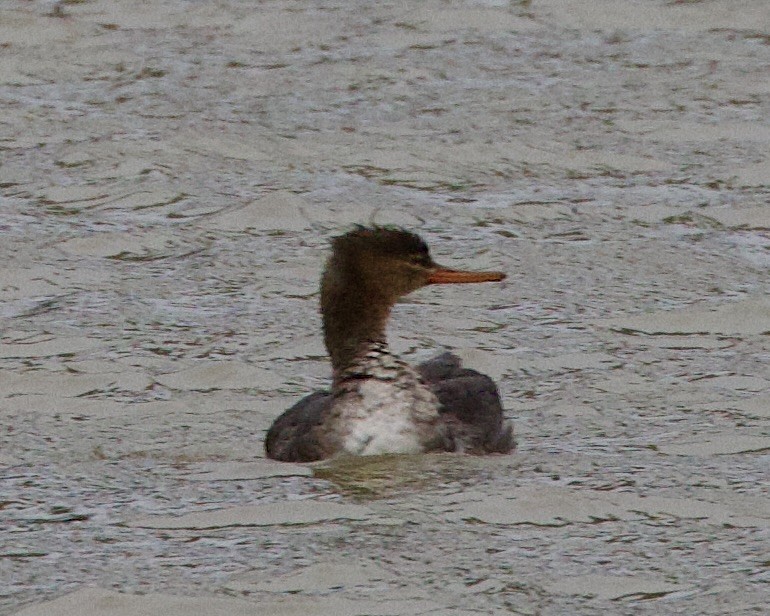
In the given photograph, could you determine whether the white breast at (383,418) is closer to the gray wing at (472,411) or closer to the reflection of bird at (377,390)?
the reflection of bird at (377,390)

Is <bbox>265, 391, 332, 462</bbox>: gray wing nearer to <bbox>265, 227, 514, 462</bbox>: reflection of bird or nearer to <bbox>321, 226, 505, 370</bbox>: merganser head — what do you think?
<bbox>265, 227, 514, 462</bbox>: reflection of bird

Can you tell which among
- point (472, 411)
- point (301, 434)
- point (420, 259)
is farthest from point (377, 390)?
point (420, 259)

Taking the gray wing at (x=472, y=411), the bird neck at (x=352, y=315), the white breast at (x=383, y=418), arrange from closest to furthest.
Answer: the white breast at (x=383, y=418), the gray wing at (x=472, y=411), the bird neck at (x=352, y=315)

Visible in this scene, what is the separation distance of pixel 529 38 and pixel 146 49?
279 cm

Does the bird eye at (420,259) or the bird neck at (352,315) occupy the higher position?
the bird eye at (420,259)

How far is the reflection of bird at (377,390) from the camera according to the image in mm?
9344

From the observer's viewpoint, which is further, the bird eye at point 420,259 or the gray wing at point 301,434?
the bird eye at point 420,259

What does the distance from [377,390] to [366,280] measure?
1.74 ft

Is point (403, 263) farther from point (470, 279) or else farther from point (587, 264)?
point (587, 264)

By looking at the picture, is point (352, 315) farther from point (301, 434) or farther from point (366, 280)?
point (301, 434)

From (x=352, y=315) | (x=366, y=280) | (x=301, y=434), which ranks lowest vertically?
(x=301, y=434)

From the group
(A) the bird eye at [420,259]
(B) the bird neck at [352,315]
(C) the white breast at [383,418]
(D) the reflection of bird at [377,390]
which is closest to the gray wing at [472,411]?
(D) the reflection of bird at [377,390]

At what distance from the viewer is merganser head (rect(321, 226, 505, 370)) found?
969cm

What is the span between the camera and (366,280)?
31.9 feet
